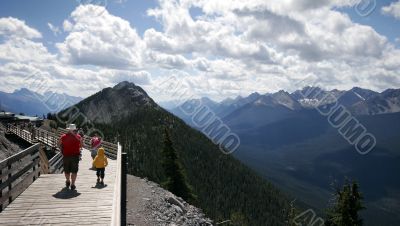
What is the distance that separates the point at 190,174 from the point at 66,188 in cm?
18432

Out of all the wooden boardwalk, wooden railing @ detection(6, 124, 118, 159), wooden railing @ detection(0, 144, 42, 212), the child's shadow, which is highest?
wooden railing @ detection(6, 124, 118, 159)

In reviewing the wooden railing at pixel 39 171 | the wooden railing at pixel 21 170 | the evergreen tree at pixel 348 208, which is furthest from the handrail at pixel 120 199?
the evergreen tree at pixel 348 208

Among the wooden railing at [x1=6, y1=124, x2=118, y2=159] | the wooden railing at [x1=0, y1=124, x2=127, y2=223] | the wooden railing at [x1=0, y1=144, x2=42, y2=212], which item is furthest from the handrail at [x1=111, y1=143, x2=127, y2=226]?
the wooden railing at [x1=6, y1=124, x2=118, y2=159]

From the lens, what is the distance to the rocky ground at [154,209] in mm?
24938

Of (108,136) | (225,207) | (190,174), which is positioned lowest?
(225,207)

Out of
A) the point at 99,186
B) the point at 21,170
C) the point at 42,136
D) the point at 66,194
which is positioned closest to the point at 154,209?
the point at 99,186

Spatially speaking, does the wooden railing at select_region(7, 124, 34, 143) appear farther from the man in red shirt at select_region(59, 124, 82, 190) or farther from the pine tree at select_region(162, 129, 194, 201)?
the man in red shirt at select_region(59, 124, 82, 190)

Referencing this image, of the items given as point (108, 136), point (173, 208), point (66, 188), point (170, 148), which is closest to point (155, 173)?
point (108, 136)

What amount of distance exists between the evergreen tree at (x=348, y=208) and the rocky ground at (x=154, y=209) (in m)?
18.3

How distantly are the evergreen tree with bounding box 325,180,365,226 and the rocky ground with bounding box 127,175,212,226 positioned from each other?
18.3m

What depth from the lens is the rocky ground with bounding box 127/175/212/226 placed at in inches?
982

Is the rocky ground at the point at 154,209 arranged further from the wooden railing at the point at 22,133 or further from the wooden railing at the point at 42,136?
the wooden railing at the point at 22,133

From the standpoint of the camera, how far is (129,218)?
79.3 ft

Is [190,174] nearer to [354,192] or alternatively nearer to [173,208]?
[354,192]
